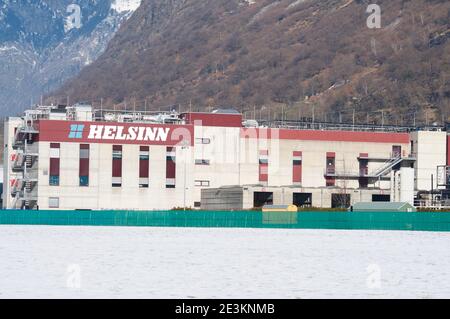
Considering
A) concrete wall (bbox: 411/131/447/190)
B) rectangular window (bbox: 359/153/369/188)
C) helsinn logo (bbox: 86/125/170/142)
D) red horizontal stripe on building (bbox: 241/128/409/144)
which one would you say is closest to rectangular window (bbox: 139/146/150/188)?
helsinn logo (bbox: 86/125/170/142)

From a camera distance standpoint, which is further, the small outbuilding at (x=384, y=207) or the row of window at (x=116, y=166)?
the row of window at (x=116, y=166)

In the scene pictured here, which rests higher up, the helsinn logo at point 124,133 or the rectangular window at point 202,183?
the helsinn logo at point 124,133

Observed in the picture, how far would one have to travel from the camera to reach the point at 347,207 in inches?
5920

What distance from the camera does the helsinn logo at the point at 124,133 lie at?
156 meters

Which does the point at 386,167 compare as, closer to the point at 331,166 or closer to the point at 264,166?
the point at 331,166

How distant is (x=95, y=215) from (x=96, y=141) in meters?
35.1

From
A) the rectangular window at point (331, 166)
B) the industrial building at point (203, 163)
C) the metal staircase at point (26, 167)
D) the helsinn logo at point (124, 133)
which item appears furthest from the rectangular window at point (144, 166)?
the rectangular window at point (331, 166)

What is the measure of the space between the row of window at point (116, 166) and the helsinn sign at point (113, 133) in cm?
107

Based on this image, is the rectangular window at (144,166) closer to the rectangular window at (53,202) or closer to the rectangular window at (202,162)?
the rectangular window at (202,162)

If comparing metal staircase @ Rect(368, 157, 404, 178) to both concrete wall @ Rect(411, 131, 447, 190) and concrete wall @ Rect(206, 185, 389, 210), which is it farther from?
concrete wall @ Rect(206, 185, 389, 210)

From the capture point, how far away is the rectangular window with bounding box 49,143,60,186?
156000 millimetres

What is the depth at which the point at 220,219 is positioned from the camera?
399ft
